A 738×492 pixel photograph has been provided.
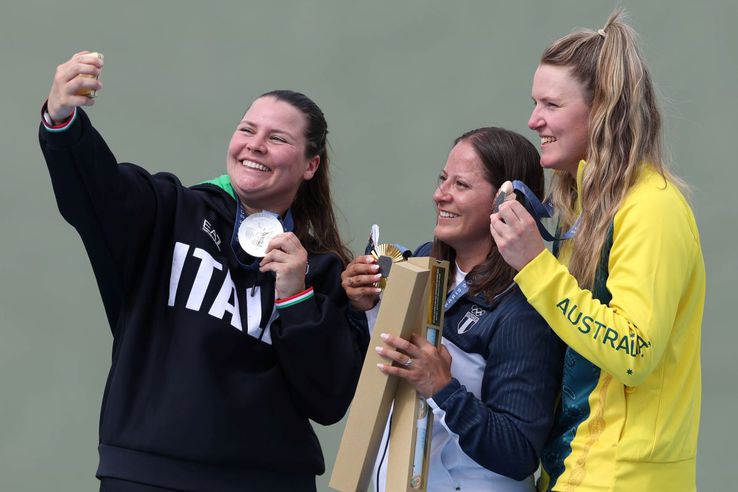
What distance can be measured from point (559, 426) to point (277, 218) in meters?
0.88

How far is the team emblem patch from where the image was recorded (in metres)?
2.60

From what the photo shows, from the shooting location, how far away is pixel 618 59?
2.47 m

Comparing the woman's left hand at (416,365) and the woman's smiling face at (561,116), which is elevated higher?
the woman's smiling face at (561,116)

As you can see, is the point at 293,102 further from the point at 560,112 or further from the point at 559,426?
the point at 559,426

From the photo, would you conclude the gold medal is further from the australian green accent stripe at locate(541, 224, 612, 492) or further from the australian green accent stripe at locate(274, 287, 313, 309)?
the australian green accent stripe at locate(541, 224, 612, 492)

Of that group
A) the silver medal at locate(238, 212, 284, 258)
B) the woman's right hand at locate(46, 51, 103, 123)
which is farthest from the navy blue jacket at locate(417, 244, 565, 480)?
the woman's right hand at locate(46, 51, 103, 123)

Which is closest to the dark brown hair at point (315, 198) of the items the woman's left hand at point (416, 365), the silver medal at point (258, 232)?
the silver medal at point (258, 232)

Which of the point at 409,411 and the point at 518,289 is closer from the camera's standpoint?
the point at 409,411

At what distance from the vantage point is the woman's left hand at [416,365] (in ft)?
7.92

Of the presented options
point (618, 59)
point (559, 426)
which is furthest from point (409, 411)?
point (618, 59)

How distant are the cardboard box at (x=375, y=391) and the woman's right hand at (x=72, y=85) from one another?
0.78 metres

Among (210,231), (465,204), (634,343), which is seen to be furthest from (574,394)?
(210,231)

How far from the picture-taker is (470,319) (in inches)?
103

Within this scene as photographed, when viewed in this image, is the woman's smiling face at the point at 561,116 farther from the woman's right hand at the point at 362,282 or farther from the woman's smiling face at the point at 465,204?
the woman's right hand at the point at 362,282
